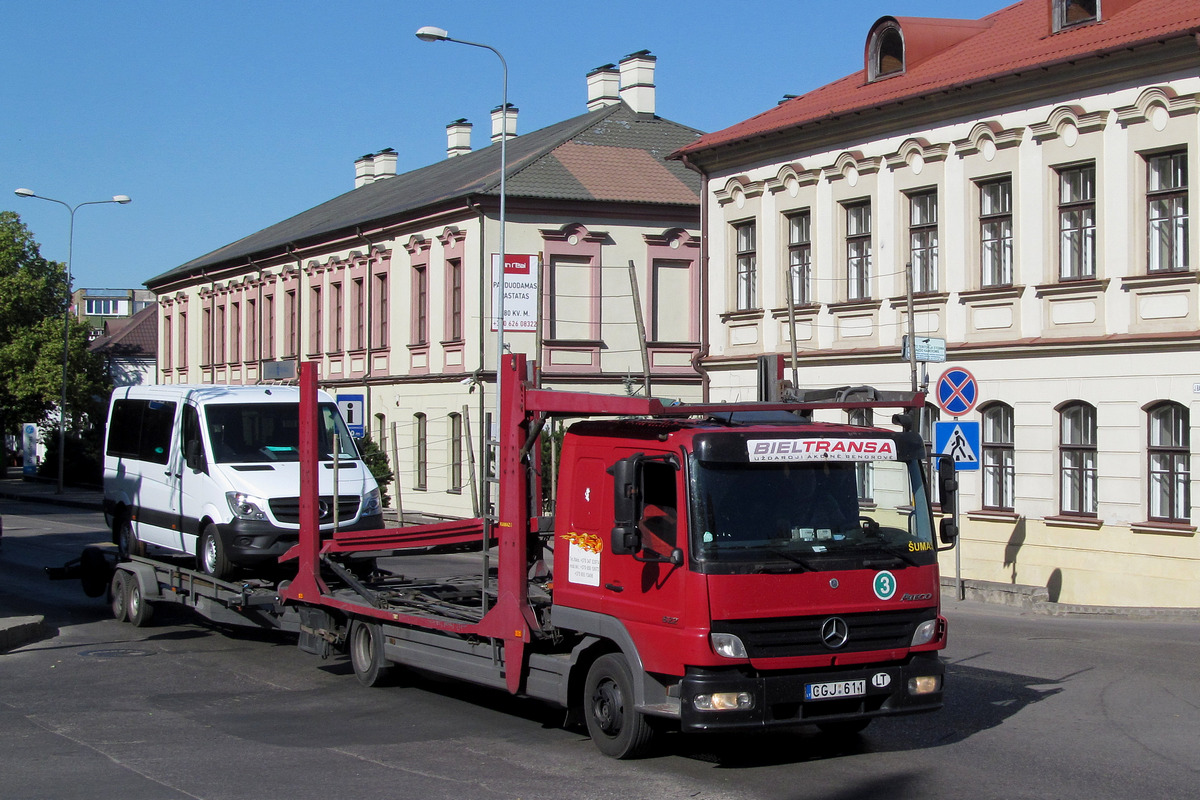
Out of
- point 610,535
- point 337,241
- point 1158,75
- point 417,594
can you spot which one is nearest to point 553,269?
point 337,241

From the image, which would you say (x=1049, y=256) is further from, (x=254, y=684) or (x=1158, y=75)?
(x=254, y=684)

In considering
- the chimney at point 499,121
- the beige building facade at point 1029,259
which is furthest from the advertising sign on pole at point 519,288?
the chimney at point 499,121

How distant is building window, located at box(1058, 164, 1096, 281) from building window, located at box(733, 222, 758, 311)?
728 centimetres

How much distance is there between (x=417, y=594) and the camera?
11914mm

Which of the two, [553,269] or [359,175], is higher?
[359,175]

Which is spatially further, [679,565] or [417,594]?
[417,594]

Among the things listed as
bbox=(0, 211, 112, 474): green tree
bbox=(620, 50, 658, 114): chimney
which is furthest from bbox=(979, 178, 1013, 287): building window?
bbox=(0, 211, 112, 474): green tree

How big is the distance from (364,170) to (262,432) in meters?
44.8

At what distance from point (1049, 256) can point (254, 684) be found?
1485 centimetres

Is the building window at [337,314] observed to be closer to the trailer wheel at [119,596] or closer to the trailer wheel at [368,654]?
the trailer wheel at [119,596]

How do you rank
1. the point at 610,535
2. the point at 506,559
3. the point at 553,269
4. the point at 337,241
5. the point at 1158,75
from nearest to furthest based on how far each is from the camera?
1. the point at 610,535
2. the point at 506,559
3. the point at 1158,75
4. the point at 553,269
5. the point at 337,241

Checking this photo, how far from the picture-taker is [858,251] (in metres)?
25.4

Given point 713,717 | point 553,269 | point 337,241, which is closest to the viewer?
point 713,717

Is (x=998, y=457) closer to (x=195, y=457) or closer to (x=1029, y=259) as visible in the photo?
(x=1029, y=259)
